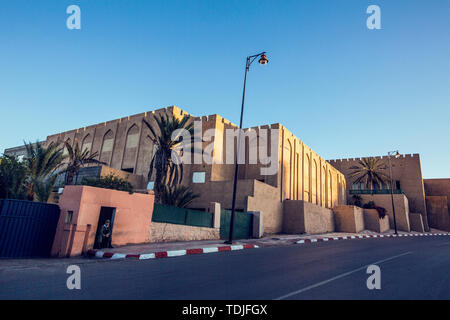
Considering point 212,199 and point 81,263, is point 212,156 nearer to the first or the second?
point 212,199

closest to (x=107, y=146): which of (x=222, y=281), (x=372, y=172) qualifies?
(x=222, y=281)

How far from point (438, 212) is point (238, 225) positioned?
42.8 meters

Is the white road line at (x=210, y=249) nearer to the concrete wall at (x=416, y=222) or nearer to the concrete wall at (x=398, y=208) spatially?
the concrete wall at (x=398, y=208)

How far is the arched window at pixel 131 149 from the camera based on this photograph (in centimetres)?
3039

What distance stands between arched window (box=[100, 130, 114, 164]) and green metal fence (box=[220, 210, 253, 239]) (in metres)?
21.2

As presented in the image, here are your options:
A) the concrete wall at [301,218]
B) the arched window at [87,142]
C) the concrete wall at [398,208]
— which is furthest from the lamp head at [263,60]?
the concrete wall at [398,208]

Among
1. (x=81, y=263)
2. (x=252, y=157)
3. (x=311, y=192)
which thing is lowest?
(x=81, y=263)

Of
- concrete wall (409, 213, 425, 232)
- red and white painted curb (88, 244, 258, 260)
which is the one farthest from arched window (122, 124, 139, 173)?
concrete wall (409, 213, 425, 232)

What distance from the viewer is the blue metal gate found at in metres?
8.40

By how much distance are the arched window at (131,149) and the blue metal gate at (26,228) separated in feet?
67.8
